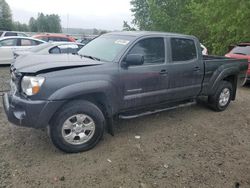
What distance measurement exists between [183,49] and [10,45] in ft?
29.1

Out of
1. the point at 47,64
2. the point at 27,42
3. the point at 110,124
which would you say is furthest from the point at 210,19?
the point at 47,64

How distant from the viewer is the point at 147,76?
14.3 ft

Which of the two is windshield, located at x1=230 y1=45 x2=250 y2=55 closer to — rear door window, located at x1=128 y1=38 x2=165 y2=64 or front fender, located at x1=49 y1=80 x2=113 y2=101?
rear door window, located at x1=128 y1=38 x2=165 y2=64

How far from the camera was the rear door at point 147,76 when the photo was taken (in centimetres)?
416

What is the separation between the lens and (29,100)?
134 inches

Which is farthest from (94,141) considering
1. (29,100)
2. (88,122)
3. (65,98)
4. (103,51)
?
(103,51)

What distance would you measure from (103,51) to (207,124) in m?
2.58

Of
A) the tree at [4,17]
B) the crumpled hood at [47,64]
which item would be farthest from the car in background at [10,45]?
the tree at [4,17]

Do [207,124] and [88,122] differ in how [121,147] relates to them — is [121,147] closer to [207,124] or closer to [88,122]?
[88,122]

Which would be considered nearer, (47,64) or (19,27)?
(47,64)

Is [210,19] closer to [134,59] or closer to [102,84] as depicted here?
[134,59]

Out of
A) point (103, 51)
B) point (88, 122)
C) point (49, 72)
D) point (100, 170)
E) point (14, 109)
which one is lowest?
point (100, 170)

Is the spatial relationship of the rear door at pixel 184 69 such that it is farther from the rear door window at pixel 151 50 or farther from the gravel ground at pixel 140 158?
the gravel ground at pixel 140 158

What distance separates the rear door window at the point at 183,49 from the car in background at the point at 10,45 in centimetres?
829
